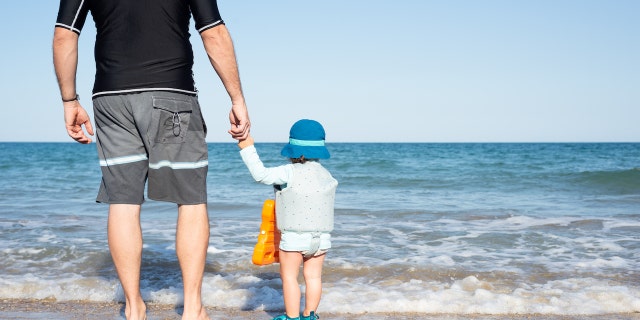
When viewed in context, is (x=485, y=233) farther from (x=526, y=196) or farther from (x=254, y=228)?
(x=526, y=196)

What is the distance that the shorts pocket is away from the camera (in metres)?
2.76

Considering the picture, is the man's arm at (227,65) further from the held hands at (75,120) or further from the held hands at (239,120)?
the held hands at (75,120)

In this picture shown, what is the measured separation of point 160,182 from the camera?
9.30ft

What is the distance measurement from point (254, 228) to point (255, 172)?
5.12 meters

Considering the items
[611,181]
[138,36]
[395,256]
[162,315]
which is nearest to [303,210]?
[138,36]

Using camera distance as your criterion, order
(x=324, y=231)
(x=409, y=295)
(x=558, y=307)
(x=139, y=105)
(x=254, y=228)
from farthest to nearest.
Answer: (x=254, y=228) → (x=409, y=295) → (x=558, y=307) → (x=324, y=231) → (x=139, y=105)

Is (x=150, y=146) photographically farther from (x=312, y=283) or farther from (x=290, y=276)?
(x=312, y=283)

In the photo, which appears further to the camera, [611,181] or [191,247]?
[611,181]

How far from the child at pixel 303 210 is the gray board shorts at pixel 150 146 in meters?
0.36

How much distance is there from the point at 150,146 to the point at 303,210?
2.72ft

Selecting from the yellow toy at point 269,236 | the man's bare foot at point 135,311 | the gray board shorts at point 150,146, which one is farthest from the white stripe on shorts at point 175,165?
the man's bare foot at point 135,311

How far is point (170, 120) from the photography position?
2.79 m

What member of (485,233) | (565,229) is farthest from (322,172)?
(565,229)

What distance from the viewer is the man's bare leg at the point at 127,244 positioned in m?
2.86
